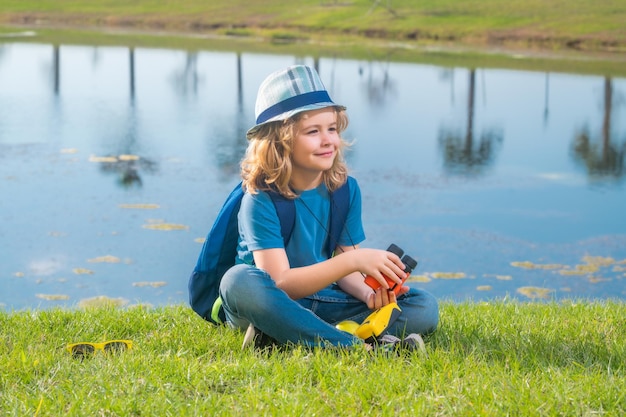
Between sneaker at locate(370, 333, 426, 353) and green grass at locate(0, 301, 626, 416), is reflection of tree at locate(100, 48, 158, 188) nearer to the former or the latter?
green grass at locate(0, 301, 626, 416)

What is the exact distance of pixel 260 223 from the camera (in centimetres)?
359

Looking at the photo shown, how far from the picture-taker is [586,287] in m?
6.83

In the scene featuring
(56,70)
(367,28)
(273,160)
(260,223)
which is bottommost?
(260,223)

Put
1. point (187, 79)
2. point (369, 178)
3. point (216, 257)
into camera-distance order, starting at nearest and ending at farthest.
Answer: point (216, 257) < point (369, 178) < point (187, 79)

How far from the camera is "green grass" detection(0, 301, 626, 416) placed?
2801 mm

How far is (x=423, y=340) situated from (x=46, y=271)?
3.84 meters

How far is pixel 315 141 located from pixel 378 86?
14.7 metres

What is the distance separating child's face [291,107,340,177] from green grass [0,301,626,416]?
72 centimetres

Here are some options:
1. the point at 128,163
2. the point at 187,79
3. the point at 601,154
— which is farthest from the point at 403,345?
the point at 187,79

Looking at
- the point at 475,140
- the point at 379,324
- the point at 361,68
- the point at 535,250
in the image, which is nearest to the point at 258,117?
the point at 379,324

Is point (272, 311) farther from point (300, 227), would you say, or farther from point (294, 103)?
point (294, 103)

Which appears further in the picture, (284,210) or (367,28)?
(367,28)

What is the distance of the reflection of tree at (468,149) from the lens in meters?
11.2

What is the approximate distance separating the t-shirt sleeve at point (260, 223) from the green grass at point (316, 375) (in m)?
0.40
